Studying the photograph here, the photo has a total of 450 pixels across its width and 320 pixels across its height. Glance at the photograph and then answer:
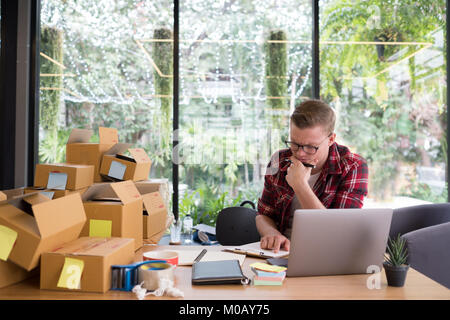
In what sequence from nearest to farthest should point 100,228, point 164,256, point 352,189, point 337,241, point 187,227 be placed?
1. point 337,241
2. point 164,256
3. point 100,228
4. point 352,189
5. point 187,227

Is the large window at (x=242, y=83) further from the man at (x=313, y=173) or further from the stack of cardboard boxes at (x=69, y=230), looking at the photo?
the stack of cardboard boxes at (x=69, y=230)

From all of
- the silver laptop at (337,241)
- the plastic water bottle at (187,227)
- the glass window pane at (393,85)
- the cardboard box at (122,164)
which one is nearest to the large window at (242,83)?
the glass window pane at (393,85)

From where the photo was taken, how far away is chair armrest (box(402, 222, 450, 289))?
1.84m

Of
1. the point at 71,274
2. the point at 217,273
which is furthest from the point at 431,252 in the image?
the point at 71,274

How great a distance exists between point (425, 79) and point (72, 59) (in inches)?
135

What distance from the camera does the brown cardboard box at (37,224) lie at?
1134mm

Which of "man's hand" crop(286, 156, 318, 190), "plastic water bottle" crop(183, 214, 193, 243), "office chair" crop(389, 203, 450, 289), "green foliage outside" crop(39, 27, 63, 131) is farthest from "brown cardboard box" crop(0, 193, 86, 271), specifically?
"green foliage outside" crop(39, 27, 63, 131)

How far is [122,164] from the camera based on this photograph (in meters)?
2.20

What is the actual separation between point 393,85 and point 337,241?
276 centimetres

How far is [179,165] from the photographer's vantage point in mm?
3463

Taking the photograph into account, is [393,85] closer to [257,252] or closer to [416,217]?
[416,217]

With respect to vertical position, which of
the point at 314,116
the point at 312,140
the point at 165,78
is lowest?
the point at 312,140

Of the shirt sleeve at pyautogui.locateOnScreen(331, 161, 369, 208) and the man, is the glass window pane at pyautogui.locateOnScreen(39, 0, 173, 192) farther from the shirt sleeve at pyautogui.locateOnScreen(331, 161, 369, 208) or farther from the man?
the shirt sleeve at pyautogui.locateOnScreen(331, 161, 369, 208)
